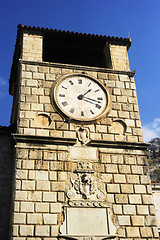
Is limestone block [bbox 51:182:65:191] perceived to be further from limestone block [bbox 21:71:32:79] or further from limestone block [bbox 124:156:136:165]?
limestone block [bbox 21:71:32:79]

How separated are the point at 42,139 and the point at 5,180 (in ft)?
4.72

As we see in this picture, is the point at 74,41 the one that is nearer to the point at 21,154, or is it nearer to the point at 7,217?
the point at 21,154

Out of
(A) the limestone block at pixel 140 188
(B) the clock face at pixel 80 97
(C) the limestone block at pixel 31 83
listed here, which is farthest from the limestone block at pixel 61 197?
(C) the limestone block at pixel 31 83

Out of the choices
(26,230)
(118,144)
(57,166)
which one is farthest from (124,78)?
(26,230)

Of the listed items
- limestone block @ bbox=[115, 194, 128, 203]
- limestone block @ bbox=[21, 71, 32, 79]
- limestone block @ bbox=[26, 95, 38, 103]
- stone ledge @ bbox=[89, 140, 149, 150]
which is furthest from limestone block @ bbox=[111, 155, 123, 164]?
limestone block @ bbox=[21, 71, 32, 79]

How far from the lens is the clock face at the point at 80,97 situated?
832cm

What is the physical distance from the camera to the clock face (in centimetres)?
832

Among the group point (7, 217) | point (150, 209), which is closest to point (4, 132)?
point (7, 217)

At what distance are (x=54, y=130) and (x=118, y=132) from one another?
5.69 feet

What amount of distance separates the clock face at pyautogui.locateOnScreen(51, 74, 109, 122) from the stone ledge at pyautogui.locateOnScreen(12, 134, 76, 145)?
0.74m

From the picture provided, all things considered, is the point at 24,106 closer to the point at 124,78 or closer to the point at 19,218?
the point at 19,218

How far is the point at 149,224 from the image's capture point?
7.26 m

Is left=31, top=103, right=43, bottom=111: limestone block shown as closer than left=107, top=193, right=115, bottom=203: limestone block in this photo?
No

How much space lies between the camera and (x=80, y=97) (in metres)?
8.64
